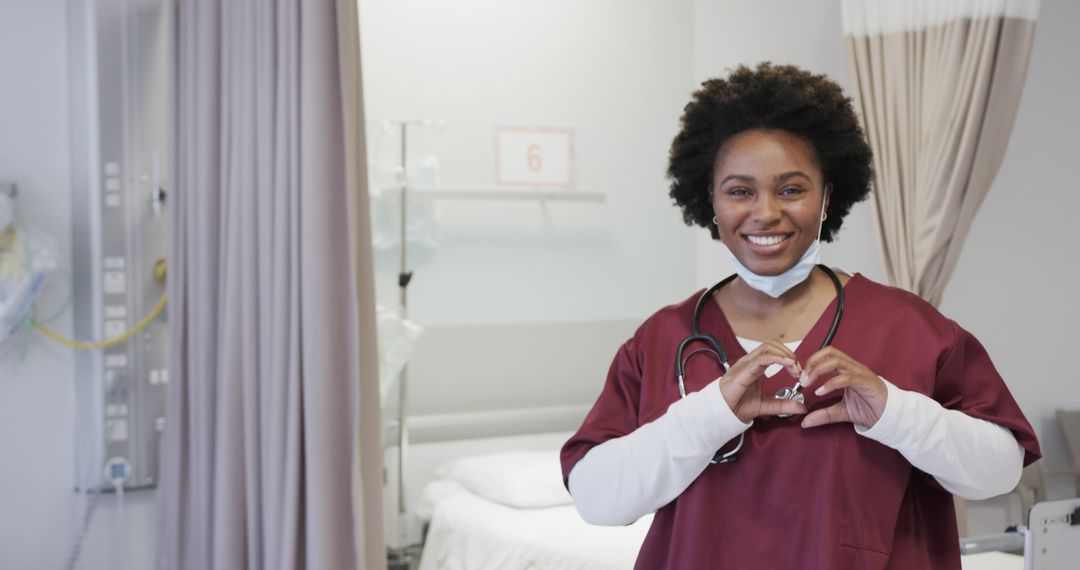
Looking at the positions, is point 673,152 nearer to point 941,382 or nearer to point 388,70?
point 941,382

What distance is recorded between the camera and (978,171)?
8.88 ft

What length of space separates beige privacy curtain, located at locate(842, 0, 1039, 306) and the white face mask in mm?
1506

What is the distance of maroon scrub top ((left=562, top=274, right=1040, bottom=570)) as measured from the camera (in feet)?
4.13

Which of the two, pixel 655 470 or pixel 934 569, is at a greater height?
pixel 655 470

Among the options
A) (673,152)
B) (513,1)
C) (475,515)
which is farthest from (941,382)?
(513,1)

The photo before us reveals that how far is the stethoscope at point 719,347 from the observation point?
1300 millimetres

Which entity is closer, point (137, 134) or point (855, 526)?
point (855, 526)

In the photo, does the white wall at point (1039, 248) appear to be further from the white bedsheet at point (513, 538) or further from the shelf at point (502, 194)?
the white bedsheet at point (513, 538)

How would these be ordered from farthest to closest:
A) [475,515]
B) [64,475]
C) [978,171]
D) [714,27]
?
[714,27], [475,515], [64,475], [978,171]

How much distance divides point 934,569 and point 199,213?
179 cm

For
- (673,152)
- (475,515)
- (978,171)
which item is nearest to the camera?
(673,152)

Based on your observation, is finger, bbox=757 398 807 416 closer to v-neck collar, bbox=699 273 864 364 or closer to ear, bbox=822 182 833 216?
v-neck collar, bbox=699 273 864 364

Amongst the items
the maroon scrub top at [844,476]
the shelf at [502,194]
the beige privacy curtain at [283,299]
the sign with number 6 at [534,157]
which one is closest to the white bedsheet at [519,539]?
the beige privacy curtain at [283,299]

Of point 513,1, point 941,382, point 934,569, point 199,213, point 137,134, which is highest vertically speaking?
point 513,1
